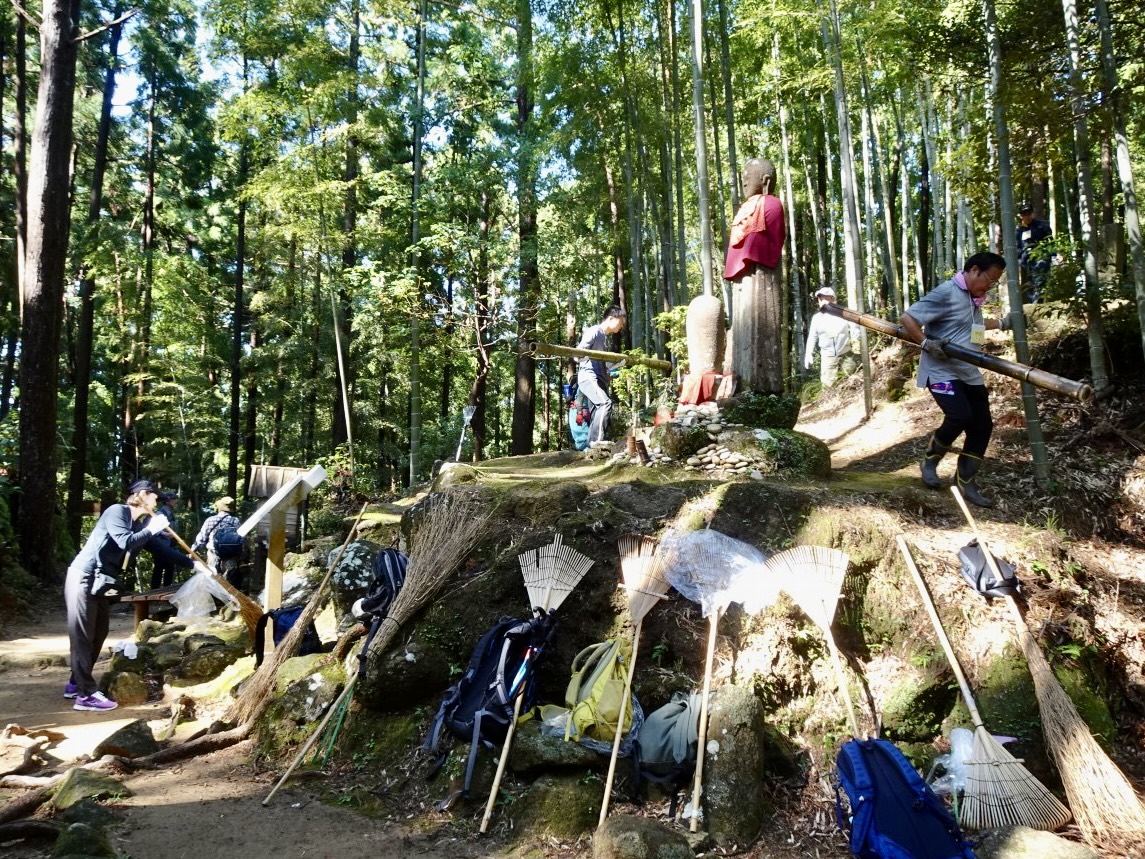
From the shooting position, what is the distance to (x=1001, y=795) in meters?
3.09

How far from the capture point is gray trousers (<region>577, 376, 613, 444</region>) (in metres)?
7.34

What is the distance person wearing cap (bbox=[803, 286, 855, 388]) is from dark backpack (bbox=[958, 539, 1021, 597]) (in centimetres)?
647

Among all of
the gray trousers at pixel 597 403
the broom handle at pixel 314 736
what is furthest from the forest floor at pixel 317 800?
the gray trousers at pixel 597 403

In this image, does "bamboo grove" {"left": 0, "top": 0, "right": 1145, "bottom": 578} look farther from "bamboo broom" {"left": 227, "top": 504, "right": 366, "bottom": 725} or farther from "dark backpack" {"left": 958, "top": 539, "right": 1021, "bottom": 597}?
"bamboo broom" {"left": 227, "top": 504, "right": 366, "bottom": 725}

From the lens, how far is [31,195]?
873cm

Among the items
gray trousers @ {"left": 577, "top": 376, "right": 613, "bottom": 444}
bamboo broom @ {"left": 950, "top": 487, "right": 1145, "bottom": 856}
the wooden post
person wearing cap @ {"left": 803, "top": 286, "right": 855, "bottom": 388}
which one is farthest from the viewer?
person wearing cap @ {"left": 803, "top": 286, "right": 855, "bottom": 388}

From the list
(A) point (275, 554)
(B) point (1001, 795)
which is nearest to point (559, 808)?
(B) point (1001, 795)

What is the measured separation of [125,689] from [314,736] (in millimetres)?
2568

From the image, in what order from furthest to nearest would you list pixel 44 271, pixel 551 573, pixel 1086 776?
pixel 44 271, pixel 551 573, pixel 1086 776

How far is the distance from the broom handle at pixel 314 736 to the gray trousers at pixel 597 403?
3.94 meters

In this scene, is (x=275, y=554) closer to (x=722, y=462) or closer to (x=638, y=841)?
(x=722, y=462)

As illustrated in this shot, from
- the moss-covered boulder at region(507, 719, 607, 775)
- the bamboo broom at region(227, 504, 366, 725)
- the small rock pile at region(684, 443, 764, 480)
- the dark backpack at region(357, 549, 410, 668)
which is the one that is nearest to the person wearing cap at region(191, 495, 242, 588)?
the bamboo broom at region(227, 504, 366, 725)


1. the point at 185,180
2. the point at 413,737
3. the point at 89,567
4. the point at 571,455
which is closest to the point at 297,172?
the point at 185,180

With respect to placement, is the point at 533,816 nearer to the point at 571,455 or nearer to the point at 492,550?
the point at 492,550
